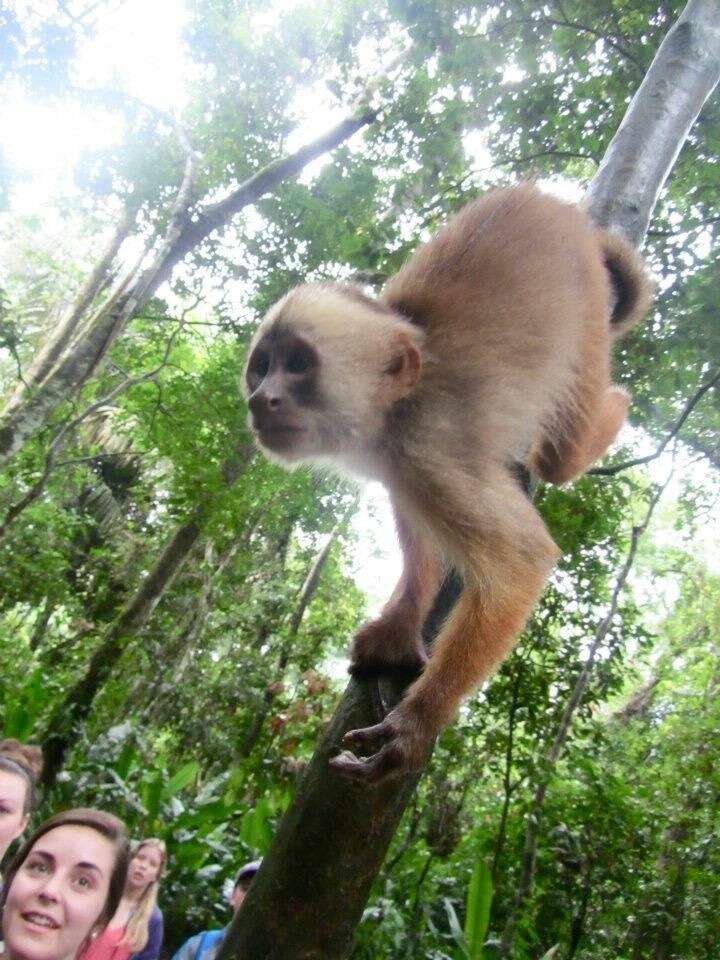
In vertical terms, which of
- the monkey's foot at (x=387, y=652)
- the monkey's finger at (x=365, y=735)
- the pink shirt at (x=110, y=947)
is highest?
the monkey's foot at (x=387, y=652)

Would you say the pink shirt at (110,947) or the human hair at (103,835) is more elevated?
the human hair at (103,835)

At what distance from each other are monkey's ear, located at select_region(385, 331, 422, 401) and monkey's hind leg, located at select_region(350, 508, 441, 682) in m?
0.62

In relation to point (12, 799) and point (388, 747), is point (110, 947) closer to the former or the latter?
point (12, 799)

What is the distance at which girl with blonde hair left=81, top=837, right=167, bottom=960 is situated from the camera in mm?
4230

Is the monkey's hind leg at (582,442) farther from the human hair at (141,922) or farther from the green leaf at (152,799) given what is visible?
→ the green leaf at (152,799)

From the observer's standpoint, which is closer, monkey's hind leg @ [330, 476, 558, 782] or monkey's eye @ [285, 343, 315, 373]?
monkey's hind leg @ [330, 476, 558, 782]

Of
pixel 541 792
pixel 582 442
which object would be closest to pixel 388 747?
pixel 582 442

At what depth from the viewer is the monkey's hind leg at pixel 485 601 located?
2283 millimetres

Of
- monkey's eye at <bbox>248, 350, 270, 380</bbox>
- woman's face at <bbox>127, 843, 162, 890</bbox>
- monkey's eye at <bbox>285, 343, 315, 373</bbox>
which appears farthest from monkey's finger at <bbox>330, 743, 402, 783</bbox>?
woman's face at <bbox>127, 843, 162, 890</bbox>

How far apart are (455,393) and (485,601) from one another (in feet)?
2.73

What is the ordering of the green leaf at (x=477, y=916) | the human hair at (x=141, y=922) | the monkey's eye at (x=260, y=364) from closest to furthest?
the monkey's eye at (x=260, y=364)
the human hair at (x=141, y=922)
the green leaf at (x=477, y=916)

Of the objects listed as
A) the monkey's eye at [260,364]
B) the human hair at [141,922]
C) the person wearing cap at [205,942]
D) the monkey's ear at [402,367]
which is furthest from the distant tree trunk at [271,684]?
the monkey's ear at [402,367]

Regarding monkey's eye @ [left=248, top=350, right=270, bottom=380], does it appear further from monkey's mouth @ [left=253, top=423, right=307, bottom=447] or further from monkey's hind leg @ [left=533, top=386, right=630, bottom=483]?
monkey's hind leg @ [left=533, top=386, right=630, bottom=483]

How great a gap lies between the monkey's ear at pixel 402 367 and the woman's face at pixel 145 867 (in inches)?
147
